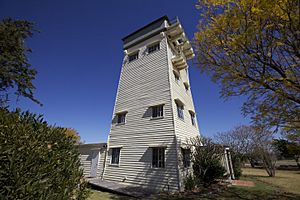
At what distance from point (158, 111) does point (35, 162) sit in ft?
29.4

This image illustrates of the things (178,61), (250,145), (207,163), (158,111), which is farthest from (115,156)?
(250,145)

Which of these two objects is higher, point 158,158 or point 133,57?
point 133,57

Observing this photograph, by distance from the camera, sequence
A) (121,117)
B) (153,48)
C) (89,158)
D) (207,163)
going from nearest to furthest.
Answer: (207,163) → (121,117) → (89,158) → (153,48)

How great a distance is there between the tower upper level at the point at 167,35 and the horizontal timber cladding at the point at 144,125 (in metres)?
0.74

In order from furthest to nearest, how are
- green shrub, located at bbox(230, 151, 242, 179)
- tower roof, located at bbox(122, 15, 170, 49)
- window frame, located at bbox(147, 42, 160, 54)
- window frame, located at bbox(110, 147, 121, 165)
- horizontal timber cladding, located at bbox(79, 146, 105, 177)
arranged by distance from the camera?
1. green shrub, located at bbox(230, 151, 242, 179)
2. tower roof, located at bbox(122, 15, 170, 49)
3. window frame, located at bbox(147, 42, 160, 54)
4. horizontal timber cladding, located at bbox(79, 146, 105, 177)
5. window frame, located at bbox(110, 147, 121, 165)

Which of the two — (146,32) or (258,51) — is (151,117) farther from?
(146,32)

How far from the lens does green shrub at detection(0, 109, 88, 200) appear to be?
7.00 ft

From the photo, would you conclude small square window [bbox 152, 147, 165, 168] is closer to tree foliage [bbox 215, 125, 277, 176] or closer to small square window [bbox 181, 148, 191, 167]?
small square window [bbox 181, 148, 191, 167]

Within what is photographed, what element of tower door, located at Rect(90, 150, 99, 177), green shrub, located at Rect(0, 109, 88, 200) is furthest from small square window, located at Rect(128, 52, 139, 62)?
green shrub, located at Rect(0, 109, 88, 200)

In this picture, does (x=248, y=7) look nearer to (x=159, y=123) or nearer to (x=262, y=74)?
(x=262, y=74)

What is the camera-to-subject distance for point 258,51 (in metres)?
4.85

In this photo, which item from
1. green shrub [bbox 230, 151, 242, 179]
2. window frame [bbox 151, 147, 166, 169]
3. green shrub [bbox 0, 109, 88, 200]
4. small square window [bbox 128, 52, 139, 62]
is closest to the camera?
green shrub [bbox 0, 109, 88, 200]

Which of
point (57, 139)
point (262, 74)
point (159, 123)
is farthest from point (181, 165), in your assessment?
point (57, 139)

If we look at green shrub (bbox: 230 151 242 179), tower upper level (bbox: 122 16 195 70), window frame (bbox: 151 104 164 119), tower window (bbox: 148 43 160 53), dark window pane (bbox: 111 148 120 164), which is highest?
tower upper level (bbox: 122 16 195 70)
